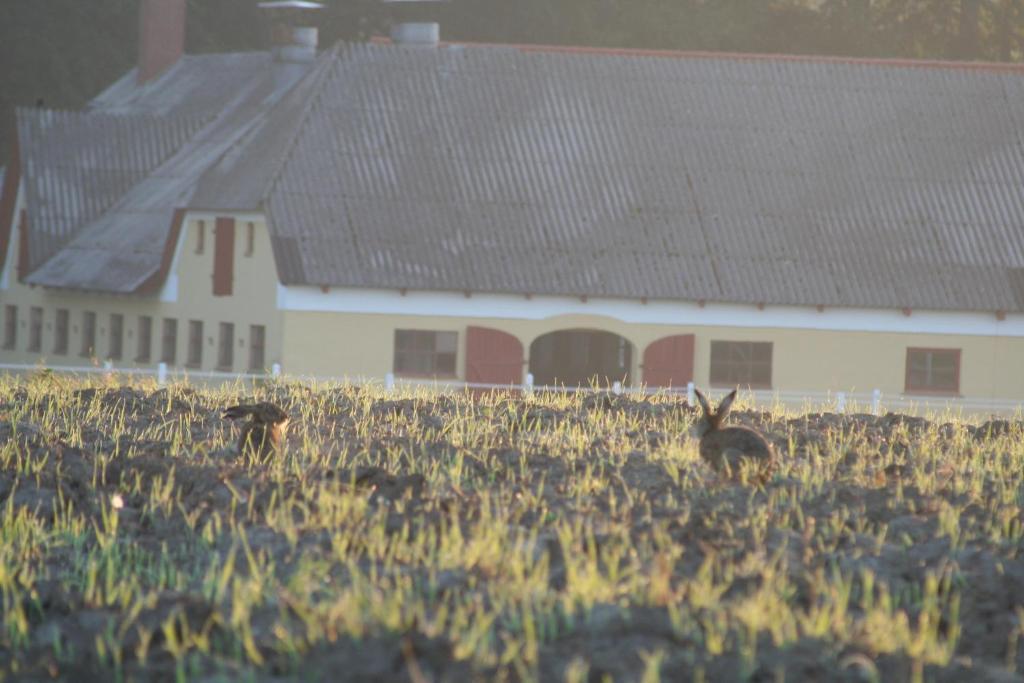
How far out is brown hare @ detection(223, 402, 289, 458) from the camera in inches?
549

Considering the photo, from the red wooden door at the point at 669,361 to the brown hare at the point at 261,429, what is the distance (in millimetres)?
27606

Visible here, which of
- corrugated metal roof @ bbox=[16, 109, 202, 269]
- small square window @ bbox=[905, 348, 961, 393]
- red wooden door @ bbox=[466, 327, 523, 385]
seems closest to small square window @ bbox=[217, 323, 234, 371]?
red wooden door @ bbox=[466, 327, 523, 385]

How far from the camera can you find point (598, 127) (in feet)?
148

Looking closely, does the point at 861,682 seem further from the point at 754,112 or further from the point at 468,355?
the point at 754,112

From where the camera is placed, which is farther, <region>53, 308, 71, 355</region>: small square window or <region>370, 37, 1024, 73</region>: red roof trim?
<region>53, 308, 71, 355</region>: small square window

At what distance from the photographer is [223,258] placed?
4472 cm

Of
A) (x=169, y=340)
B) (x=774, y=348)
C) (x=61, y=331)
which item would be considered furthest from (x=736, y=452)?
(x=61, y=331)

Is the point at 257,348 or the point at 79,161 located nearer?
the point at 257,348

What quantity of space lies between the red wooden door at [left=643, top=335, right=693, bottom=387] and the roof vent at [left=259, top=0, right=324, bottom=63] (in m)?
14.4

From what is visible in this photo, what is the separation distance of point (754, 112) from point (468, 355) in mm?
8686

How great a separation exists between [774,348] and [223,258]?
11281 millimetres

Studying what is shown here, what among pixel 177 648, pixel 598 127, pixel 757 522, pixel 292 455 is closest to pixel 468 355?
pixel 598 127

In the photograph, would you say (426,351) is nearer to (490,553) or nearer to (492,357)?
(492,357)

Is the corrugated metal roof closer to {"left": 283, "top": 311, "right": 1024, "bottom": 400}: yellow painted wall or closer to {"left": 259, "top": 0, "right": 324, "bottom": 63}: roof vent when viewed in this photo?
{"left": 259, "top": 0, "right": 324, "bottom": 63}: roof vent
